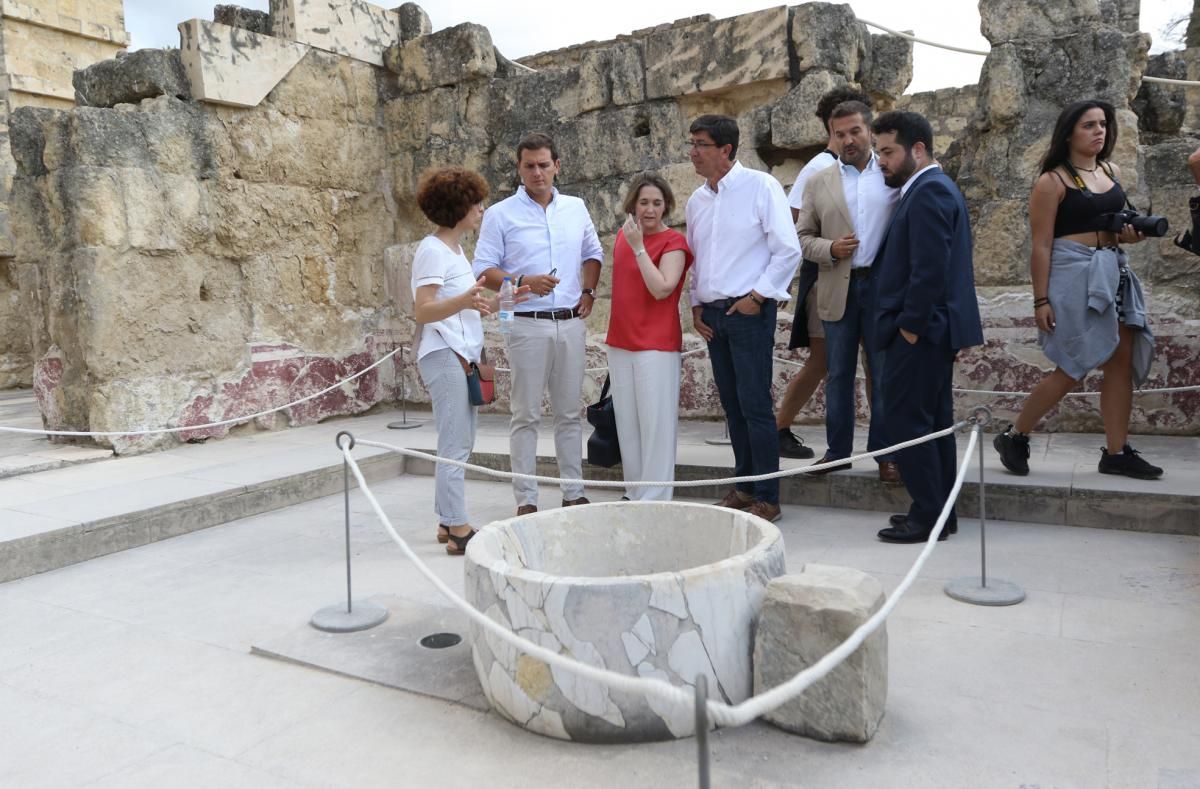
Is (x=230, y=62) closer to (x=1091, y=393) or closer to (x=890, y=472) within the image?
(x=890, y=472)

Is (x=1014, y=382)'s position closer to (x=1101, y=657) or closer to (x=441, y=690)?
(x=1101, y=657)

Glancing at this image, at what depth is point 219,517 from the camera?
500 cm

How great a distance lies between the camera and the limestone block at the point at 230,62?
6.47m

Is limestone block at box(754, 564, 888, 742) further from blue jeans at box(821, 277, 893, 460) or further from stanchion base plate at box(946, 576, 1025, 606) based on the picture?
blue jeans at box(821, 277, 893, 460)

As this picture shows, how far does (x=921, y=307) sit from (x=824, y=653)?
6.01 ft

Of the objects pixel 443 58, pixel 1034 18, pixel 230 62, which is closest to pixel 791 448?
pixel 1034 18

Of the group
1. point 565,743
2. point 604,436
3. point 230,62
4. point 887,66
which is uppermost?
point 230,62

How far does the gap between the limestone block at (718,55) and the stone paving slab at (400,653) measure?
162 inches

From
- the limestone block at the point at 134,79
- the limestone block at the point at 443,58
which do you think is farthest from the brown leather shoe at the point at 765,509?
the limestone block at the point at 134,79

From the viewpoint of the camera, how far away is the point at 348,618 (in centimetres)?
339

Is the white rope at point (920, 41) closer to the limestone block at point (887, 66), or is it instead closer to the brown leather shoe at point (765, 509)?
the limestone block at point (887, 66)

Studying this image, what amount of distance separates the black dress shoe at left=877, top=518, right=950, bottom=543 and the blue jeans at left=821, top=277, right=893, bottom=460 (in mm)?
409

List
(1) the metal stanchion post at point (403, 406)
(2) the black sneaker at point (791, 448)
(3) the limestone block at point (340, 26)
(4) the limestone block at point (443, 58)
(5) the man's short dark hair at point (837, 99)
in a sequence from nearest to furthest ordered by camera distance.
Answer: (5) the man's short dark hair at point (837, 99)
(2) the black sneaker at point (791, 448)
(1) the metal stanchion post at point (403, 406)
(3) the limestone block at point (340, 26)
(4) the limestone block at point (443, 58)

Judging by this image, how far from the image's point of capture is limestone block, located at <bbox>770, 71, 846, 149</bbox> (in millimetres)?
5879
